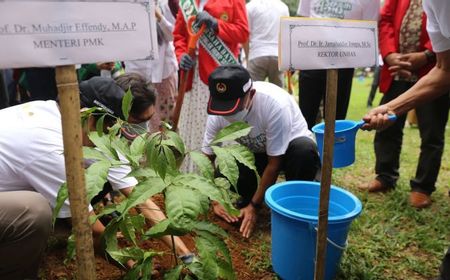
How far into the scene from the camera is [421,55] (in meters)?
2.45

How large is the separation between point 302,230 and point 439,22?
3.22 feet

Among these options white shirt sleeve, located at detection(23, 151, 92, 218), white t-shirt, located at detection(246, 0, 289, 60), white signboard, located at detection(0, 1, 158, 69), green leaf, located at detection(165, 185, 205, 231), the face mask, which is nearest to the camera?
white signboard, located at detection(0, 1, 158, 69)

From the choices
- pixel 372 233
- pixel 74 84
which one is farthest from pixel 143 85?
pixel 372 233

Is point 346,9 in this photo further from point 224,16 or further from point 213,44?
point 213,44

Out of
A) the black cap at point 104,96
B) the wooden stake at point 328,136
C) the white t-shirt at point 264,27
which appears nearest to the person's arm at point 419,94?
the wooden stake at point 328,136

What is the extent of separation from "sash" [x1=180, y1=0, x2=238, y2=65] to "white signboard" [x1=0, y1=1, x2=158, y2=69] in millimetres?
1949

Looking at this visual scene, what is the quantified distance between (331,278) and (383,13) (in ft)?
5.99

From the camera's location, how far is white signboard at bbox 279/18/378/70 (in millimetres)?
1212

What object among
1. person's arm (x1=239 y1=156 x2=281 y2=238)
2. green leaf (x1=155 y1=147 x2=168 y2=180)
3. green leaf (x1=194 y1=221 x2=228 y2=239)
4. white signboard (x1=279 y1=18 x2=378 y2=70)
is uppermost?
white signboard (x1=279 y1=18 x2=378 y2=70)

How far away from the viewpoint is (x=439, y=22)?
154 centimetres

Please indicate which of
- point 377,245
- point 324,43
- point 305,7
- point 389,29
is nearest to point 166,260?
point 377,245

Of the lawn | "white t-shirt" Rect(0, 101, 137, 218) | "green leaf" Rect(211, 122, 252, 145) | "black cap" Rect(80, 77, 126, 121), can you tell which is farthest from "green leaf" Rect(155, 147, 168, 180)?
the lawn

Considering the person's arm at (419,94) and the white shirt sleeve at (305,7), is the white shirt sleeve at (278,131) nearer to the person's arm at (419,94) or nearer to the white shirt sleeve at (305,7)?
the person's arm at (419,94)

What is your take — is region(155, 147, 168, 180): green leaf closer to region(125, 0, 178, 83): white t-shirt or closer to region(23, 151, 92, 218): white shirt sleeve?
region(23, 151, 92, 218): white shirt sleeve
